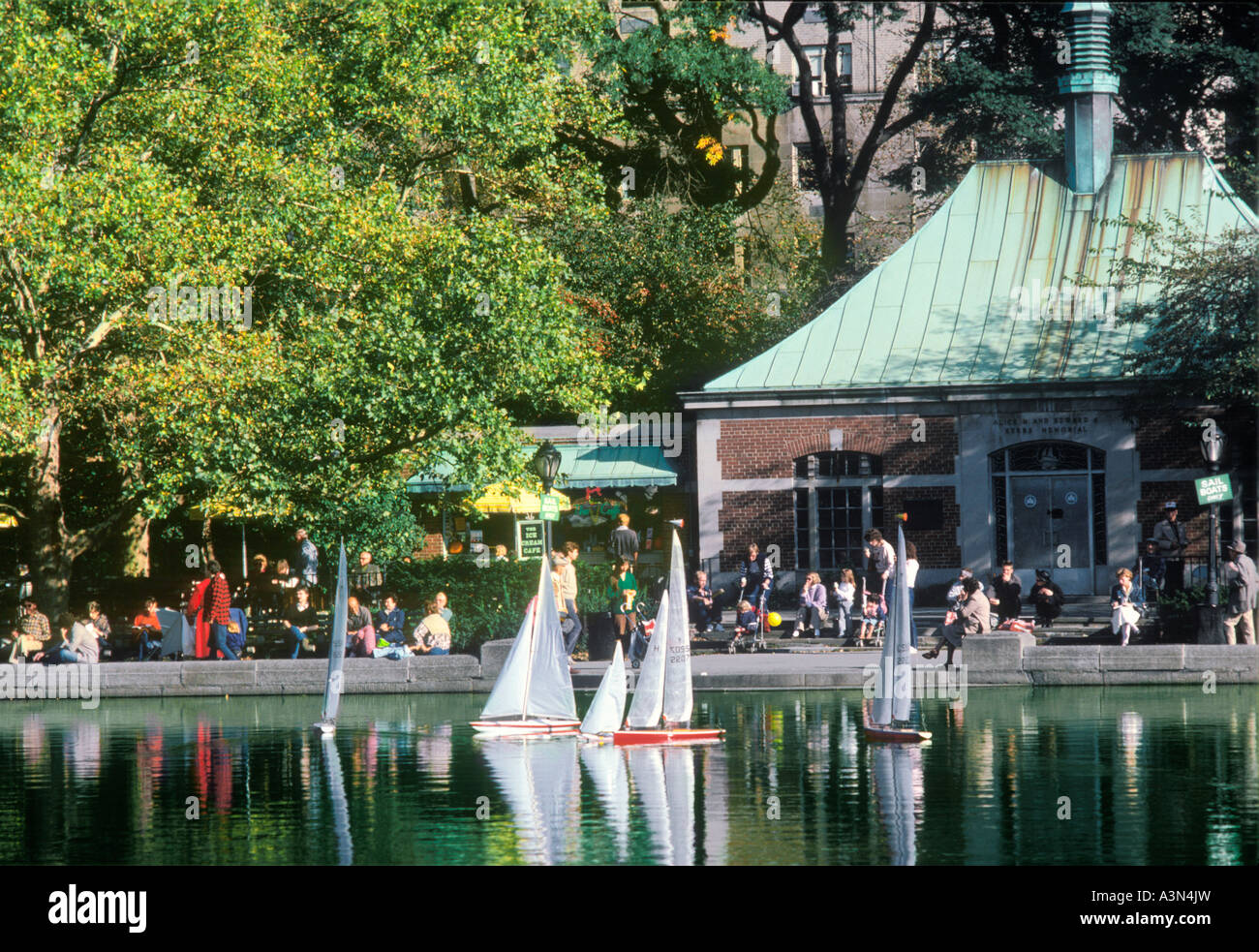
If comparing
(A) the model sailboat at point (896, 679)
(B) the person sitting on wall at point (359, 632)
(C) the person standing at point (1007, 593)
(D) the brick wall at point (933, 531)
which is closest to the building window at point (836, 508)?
(D) the brick wall at point (933, 531)

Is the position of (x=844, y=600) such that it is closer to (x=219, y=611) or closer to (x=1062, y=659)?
(x=1062, y=659)

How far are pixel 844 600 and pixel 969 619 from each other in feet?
13.7

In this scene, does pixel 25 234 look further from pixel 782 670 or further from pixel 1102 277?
pixel 1102 277

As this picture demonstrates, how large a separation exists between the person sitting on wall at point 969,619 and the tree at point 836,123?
18397 mm

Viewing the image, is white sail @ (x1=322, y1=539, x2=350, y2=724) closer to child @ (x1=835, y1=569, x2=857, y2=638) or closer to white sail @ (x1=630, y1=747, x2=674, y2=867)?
white sail @ (x1=630, y1=747, x2=674, y2=867)

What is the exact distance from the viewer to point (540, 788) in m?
15.6

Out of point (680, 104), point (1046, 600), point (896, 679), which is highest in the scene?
point (680, 104)

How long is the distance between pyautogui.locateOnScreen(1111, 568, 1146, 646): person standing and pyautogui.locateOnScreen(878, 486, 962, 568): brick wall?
833 centimetres

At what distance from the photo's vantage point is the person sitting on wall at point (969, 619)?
24.2 meters

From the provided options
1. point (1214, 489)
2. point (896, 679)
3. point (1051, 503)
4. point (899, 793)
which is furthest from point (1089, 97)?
point (899, 793)

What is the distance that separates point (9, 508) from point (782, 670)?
13.5 m

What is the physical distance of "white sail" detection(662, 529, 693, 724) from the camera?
18.4 m
